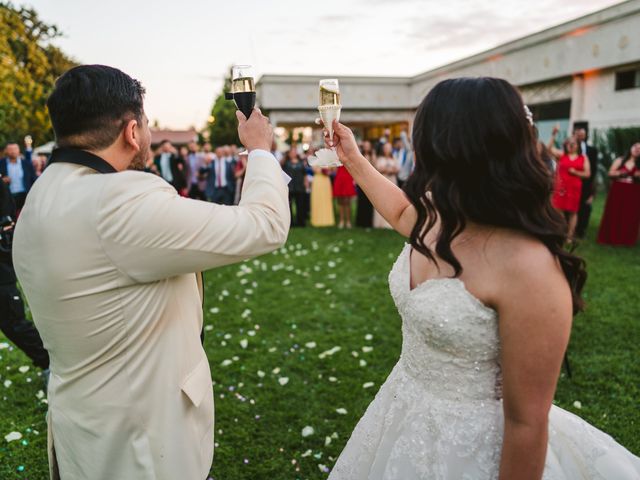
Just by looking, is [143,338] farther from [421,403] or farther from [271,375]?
[271,375]

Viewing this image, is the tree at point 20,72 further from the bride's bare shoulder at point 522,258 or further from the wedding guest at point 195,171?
the bride's bare shoulder at point 522,258

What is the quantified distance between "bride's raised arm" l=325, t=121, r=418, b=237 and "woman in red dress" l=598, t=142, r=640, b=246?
32.4 feet

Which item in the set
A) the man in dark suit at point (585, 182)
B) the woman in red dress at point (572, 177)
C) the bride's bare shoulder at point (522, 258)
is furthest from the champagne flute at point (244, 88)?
the man in dark suit at point (585, 182)

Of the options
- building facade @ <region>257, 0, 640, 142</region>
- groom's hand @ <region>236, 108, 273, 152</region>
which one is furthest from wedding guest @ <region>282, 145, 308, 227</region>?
groom's hand @ <region>236, 108, 273, 152</region>

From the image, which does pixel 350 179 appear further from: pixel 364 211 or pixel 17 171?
pixel 17 171

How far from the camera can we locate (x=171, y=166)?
15.8 meters

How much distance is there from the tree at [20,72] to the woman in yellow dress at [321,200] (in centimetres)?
699

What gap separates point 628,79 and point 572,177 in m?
16.1

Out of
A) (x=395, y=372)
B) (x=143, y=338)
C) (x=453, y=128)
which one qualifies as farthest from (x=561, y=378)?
(x=143, y=338)

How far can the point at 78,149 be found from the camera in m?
1.67

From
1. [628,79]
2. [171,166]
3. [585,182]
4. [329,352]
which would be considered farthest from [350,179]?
[628,79]

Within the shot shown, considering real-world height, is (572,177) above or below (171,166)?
below

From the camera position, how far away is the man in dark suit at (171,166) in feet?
51.8

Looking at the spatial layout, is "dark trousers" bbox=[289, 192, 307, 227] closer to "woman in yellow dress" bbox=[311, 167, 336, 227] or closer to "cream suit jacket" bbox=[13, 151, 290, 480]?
"woman in yellow dress" bbox=[311, 167, 336, 227]
